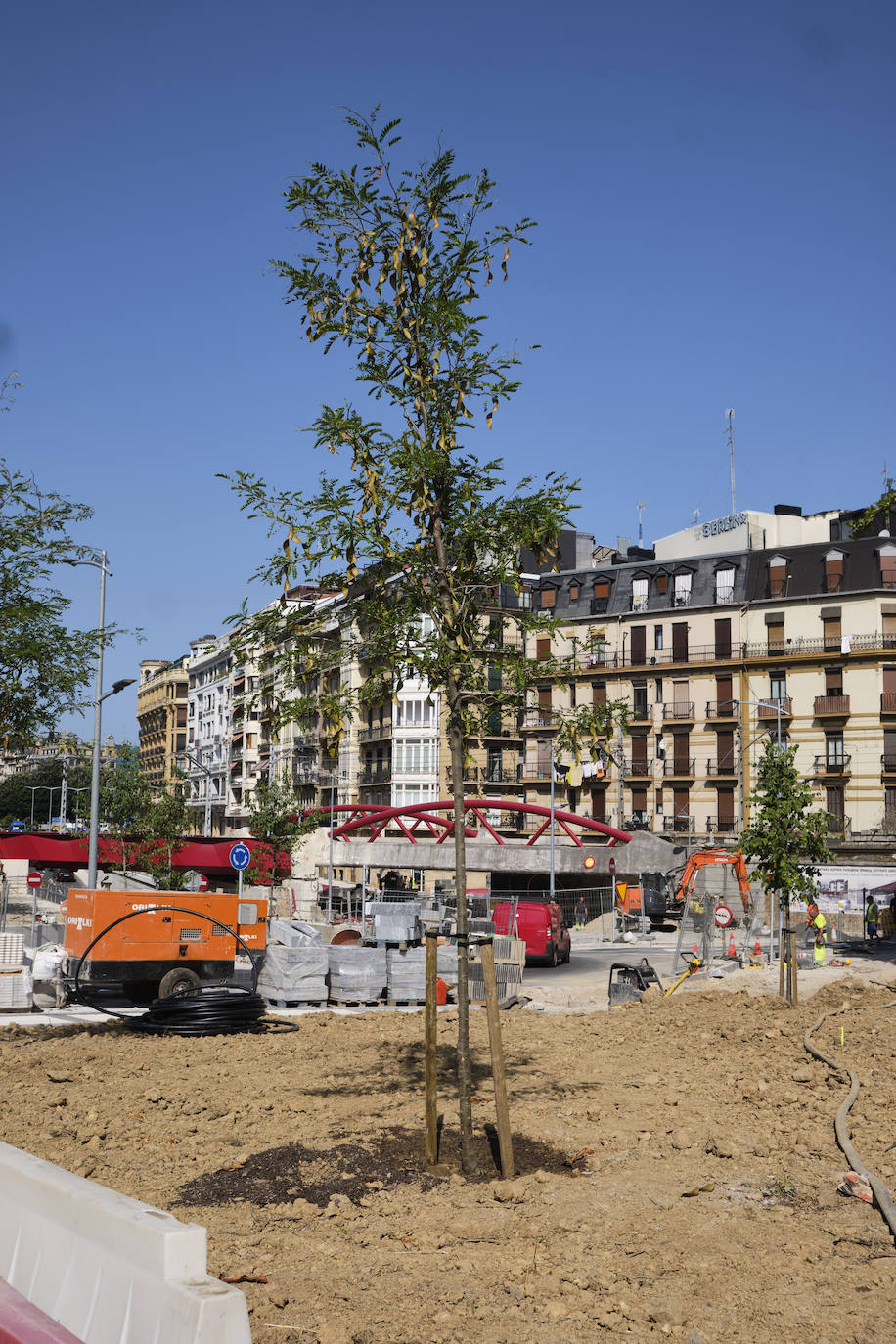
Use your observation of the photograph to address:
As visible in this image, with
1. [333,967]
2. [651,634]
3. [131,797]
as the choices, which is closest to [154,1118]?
[333,967]

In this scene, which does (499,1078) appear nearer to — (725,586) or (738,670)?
(738,670)

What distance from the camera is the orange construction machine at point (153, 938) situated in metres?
22.4

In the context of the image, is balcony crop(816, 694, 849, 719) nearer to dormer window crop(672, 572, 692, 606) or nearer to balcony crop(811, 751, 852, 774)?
balcony crop(811, 751, 852, 774)

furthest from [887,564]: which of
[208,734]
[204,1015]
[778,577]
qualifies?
[208,734]

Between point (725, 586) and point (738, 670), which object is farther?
point (725, 586)

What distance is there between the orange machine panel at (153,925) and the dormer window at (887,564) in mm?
50151

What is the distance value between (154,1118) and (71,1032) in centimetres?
768

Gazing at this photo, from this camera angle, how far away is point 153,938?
74.7 ft

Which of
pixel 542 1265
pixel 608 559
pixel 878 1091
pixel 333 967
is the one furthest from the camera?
pixel 608 559

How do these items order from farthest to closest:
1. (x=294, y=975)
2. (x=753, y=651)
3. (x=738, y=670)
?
(x=738, y=670), (x=753, y=651), (x=294, y=975)

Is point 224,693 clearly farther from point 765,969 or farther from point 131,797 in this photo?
point 765,969

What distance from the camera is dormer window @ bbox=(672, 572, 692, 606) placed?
72938mm

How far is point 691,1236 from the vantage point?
824 cm

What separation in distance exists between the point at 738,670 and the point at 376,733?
2322cm
